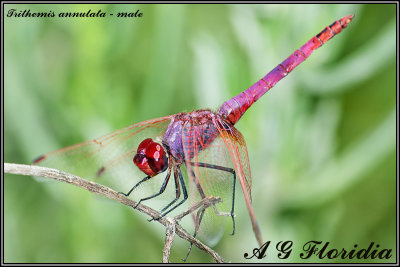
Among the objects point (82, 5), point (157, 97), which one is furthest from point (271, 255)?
point (82, 5)

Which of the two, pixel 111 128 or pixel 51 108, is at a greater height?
pixel 51 108

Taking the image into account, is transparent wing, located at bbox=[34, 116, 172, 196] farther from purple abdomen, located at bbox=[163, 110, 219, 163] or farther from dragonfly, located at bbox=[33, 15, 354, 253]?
purple abdomen, located at bbox=[163, 110, 219, 163]

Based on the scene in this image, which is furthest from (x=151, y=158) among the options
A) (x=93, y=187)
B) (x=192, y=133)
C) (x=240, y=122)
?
(x=240, y=122)

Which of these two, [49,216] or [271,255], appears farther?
[49,216]

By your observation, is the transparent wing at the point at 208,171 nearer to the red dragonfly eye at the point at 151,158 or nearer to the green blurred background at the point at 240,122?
the red dragonfly eye at the point at 151,158

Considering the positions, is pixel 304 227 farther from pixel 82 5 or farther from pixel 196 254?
pixel 82 5

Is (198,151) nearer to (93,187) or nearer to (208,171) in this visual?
(208,171)
